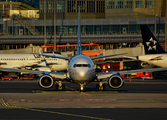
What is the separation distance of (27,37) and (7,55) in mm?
36951

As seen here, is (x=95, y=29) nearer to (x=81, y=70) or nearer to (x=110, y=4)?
(x=110, y=4)

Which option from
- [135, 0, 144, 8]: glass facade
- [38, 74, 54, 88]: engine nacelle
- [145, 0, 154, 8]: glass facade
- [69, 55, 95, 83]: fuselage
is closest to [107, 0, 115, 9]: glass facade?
[135, 0, 144, 8]: glass facade

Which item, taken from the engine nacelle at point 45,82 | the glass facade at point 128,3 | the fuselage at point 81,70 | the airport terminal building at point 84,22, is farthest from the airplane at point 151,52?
the glass facade at point 128,3

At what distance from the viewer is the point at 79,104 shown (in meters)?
23.0

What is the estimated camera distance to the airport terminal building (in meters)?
104

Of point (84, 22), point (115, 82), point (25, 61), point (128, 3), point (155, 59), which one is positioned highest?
point (128, 3)

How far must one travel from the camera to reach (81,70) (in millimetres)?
29984

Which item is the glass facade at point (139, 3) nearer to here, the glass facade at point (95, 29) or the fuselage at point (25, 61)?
the glass facade at point (95, 29)

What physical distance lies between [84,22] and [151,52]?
6007 cm

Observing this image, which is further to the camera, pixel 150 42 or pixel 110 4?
pixel 110 4

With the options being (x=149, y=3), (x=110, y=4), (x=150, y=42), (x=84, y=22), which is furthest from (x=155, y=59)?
(x=110, y=4)

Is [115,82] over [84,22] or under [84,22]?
under

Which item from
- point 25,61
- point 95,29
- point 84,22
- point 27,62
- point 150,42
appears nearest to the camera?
point 150,42

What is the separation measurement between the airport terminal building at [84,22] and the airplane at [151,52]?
31.8m
